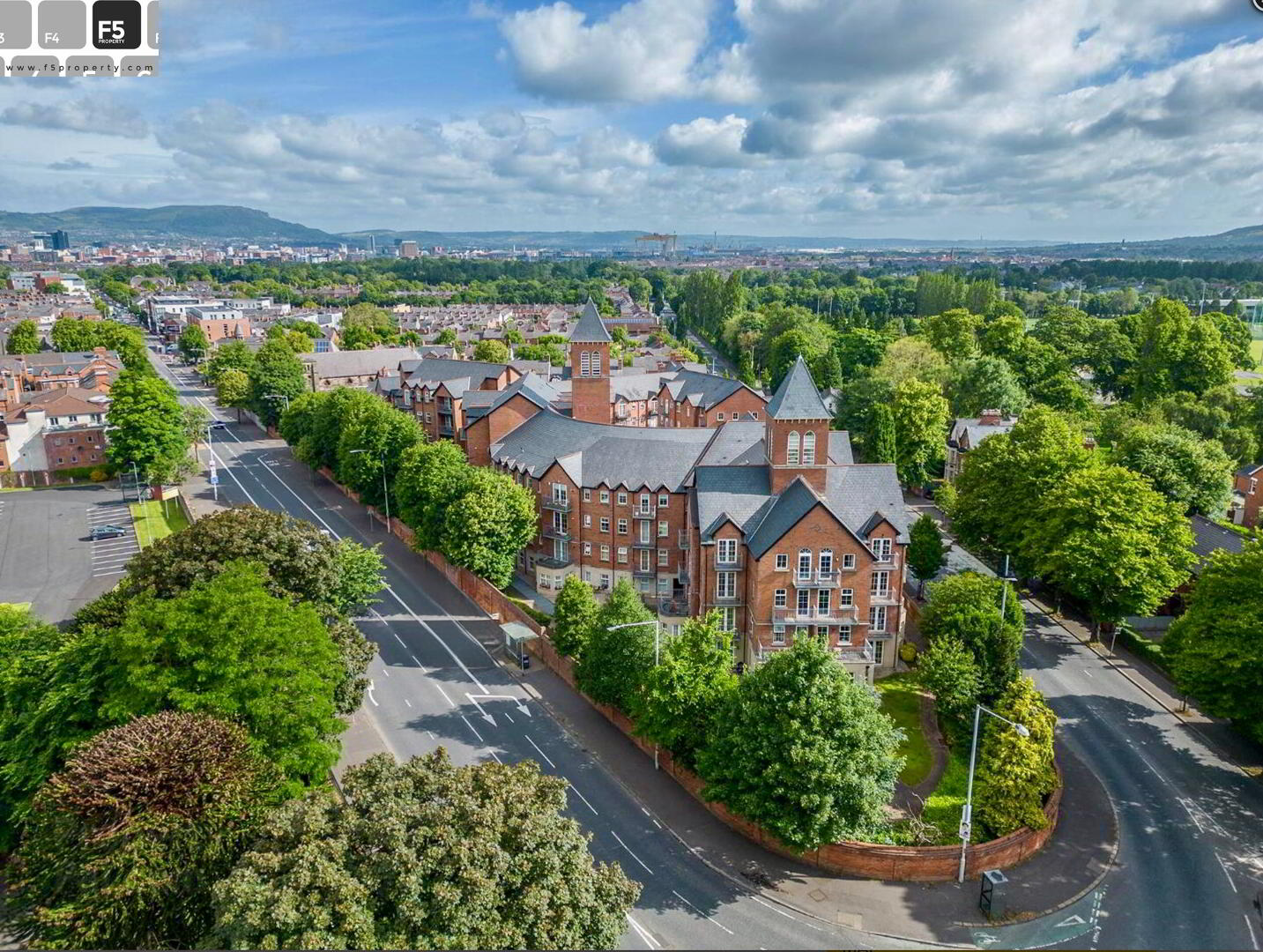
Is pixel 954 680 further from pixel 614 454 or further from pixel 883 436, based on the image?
pixel 883 436

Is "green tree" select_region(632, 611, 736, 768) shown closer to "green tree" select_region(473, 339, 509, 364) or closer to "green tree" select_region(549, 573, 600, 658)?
"green tree" select_region(549, 573, 600, 658)

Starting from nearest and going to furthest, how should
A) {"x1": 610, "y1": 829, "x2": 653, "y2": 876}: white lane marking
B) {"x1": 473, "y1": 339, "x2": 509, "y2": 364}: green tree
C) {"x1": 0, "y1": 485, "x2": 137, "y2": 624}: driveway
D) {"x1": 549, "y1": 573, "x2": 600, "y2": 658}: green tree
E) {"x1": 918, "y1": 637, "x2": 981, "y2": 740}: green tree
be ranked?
{"x1": 610, "y1": 829, "x2": 653, "y2": 876}: white lane marking → {"x1": 918, "y1": 637, "x2": 981, "y2": 740}: green tree → {"x1": 549, "y1": 573, "x2": 600, "y2": 658}: green tree → {"x1": 0, "y1": 485, "x2": 137, "y2": 624}: driveway → {"x1": 473, "y1": 339, "x2": 509, "y2": 364}: green tree

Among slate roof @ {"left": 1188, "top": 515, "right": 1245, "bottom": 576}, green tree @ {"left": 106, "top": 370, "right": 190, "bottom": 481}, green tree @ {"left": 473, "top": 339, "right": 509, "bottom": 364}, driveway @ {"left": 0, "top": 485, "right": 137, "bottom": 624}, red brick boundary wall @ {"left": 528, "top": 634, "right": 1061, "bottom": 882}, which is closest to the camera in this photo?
red brick boundary wall @ {"left": 528, "top": 634, "right": 1061, "bottom": 882}

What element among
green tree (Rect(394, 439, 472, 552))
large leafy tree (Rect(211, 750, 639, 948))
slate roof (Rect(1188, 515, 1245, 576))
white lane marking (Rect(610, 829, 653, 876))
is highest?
green tree (Rect(394, 439, 472, 552))

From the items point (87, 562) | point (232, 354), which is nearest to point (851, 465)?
point (87, 562)

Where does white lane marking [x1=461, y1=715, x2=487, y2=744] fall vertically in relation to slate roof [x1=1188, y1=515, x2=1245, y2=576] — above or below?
below

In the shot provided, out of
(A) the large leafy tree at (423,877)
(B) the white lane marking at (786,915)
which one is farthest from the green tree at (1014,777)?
(A) the large leafy tree at (423,877)

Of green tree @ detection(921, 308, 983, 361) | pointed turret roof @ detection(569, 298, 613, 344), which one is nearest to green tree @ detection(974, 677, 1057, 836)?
pointed turret roof @ detection(569, 298, 613, 344)

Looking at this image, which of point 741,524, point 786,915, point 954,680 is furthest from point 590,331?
point 786,915
